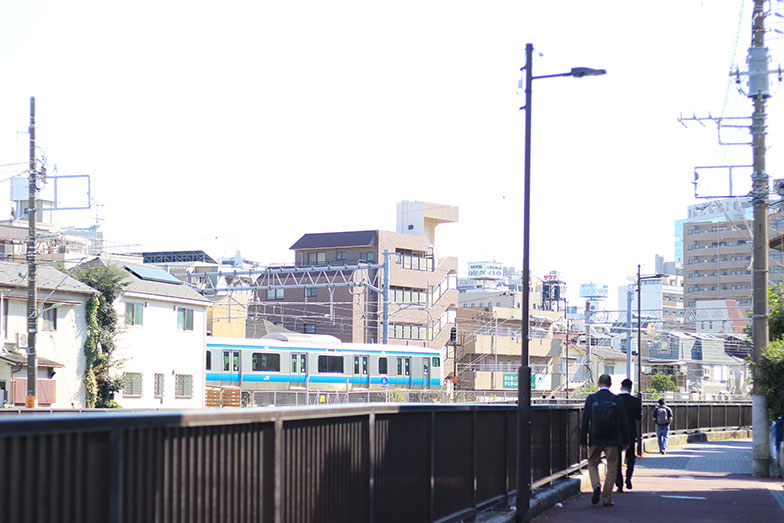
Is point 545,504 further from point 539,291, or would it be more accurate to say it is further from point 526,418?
point 539,291

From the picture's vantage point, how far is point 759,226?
24016 mm

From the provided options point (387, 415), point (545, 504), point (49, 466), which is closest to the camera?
point (49, 466)

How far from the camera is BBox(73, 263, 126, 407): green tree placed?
4678 centimetres

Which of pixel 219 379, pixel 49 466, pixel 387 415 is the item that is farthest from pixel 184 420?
pixel 219 379

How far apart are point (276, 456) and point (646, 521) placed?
8.63 meters

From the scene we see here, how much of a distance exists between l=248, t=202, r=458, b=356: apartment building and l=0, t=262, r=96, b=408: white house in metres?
35.3

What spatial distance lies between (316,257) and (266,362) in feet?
131

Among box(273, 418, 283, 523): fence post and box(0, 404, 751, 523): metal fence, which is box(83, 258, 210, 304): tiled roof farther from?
box(273, 418, 283, 523): fence post

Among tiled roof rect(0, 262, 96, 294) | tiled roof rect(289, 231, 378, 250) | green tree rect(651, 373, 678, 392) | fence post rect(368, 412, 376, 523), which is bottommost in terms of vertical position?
green tree rect(651, 373, 678, 392)

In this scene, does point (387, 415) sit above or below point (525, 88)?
below

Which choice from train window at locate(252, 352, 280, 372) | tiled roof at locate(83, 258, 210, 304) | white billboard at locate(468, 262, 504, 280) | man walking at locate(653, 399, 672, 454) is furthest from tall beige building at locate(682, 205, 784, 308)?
man walking at locate(653, 399, 672, 454)

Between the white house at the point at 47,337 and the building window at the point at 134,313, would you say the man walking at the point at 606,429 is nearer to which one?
the white house at the point at 47,337

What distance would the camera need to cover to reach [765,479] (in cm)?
2283

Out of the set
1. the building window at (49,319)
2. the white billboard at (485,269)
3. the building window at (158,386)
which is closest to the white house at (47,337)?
the building window at (49,319)
